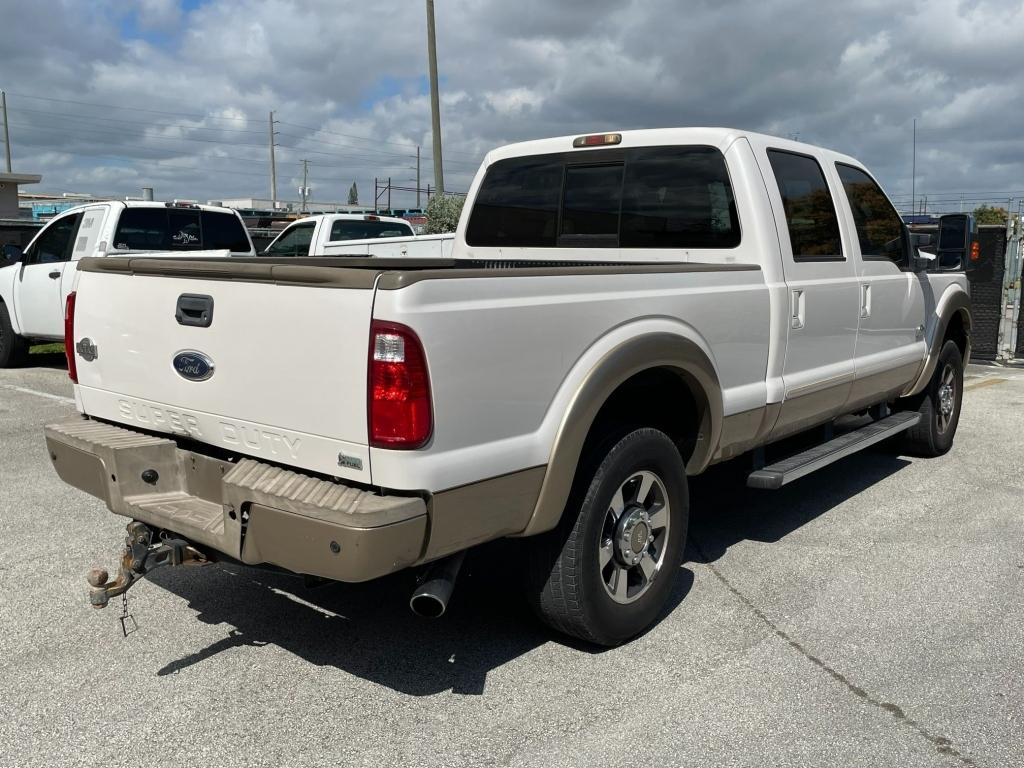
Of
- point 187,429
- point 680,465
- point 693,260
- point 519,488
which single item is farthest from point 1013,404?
point 187,429

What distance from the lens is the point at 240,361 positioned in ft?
10.7

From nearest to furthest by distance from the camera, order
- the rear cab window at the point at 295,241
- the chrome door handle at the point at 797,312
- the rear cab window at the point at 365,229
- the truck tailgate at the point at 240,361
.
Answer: the truck tailgate at the point at 240,361 < the chrome door handle at the point at 797,312 < the rear cab window at the point at 365,229 < the rear cab window at the point at 295,241

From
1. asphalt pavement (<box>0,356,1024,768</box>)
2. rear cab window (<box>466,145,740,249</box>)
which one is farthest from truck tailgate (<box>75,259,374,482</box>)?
rear cab window (<box>466,145,740,249</box>)

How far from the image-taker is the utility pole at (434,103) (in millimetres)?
20469

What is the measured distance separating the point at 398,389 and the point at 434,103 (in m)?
18.8

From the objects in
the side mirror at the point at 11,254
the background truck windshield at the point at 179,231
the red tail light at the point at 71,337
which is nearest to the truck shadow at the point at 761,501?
the red tail light at the point at 71,337

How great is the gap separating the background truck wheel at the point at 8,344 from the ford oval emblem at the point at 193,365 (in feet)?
30.6

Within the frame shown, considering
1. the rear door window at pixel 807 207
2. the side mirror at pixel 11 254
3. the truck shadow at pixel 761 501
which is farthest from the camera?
the side mirror at pixel 11 254

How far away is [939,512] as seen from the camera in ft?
19.3

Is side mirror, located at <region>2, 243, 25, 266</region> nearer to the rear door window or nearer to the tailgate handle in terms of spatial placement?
the tailgate handle

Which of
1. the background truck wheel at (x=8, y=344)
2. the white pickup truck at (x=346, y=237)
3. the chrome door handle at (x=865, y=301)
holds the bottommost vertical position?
the background truck wheel at (x=8, y=344)

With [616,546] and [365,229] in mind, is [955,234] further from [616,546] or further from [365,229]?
[365,229]

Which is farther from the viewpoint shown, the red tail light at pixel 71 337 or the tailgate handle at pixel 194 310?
the red tail light at pixel 71 337

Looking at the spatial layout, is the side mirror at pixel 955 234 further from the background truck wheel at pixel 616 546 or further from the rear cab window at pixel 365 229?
the rear cab window at pixel 365 229
